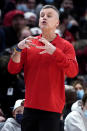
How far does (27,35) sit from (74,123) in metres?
3.29

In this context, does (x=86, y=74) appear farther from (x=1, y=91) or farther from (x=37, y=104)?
(x=37, y=104)

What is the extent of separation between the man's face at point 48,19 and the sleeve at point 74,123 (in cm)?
161

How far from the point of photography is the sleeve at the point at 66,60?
137 inches

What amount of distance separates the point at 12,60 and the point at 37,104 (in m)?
0.50

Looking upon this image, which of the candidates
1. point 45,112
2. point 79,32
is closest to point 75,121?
point 45,112

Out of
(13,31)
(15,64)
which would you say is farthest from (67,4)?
(15,64)

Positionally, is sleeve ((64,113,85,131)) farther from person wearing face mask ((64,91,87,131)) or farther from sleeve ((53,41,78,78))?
sleeve ((53,41,78,78))

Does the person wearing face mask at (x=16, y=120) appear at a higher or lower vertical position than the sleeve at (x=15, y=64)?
lower

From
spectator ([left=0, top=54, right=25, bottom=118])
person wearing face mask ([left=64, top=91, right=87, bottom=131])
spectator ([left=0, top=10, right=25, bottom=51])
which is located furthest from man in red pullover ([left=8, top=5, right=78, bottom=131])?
spectator ([left=0, top=10, right=25, bottom=51])

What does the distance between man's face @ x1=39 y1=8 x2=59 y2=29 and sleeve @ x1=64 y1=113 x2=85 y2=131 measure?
161 centimetres

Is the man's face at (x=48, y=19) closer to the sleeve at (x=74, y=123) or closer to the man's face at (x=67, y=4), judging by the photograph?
the sleeve at (x=74, y=123)

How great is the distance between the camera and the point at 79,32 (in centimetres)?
1125

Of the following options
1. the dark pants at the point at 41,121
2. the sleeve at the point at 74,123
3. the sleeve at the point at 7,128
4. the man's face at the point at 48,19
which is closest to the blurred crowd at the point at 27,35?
the sleeve at the point at 74,123

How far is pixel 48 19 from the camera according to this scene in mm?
3713
